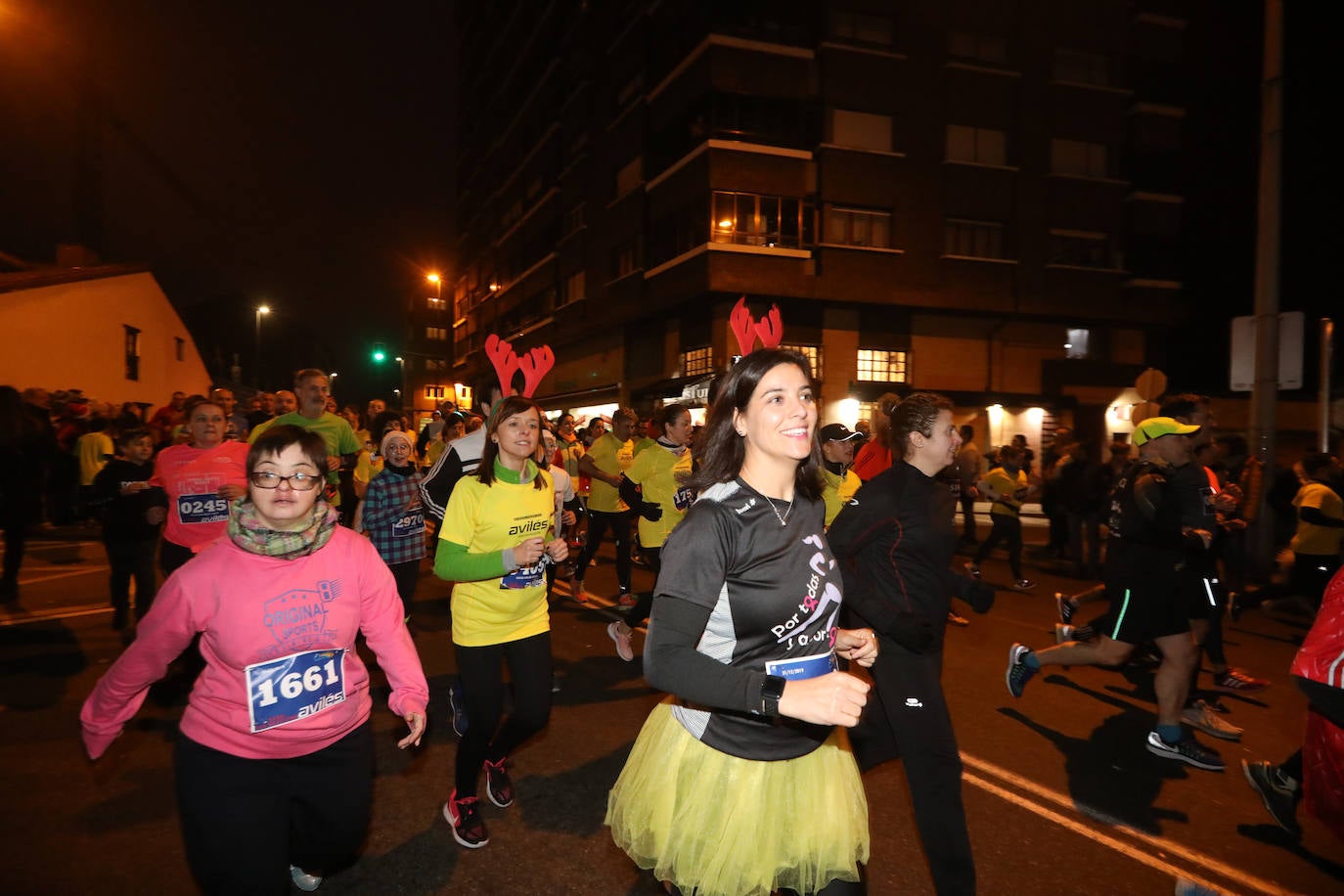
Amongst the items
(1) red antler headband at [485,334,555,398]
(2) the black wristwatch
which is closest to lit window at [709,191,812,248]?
(1) red antler headband at [485,334,555,398]

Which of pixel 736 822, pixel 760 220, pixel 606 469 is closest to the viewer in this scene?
pixel 736 822

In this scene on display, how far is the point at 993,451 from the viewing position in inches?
950

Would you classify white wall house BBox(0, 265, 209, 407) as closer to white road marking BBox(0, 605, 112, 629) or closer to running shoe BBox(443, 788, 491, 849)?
white road marking BBox(0, 605, 112, 629)

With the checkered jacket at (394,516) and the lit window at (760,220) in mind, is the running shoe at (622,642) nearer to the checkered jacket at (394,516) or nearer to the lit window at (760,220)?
the checkered jacket at (394,516)

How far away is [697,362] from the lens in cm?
2450

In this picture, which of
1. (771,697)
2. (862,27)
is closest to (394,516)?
(771,697)

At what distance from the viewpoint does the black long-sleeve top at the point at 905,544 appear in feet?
10.5

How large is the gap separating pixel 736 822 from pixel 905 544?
1.53m

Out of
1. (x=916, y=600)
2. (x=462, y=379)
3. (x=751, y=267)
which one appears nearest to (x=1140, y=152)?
(x=751, y=267)

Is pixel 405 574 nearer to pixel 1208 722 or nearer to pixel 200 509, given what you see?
pixel 200 509

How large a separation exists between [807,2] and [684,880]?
1025 inches

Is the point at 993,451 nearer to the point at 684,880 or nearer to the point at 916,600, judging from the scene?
the point at 916,600

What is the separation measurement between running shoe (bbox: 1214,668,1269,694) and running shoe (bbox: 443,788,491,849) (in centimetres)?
572

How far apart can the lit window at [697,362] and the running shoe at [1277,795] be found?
19.8 m
